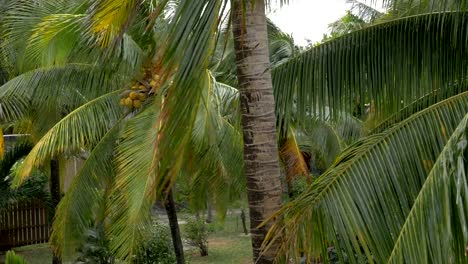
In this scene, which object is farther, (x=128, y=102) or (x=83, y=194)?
(x=128, y=102)

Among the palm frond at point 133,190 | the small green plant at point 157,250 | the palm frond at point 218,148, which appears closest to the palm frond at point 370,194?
the palm frond at point 133,190

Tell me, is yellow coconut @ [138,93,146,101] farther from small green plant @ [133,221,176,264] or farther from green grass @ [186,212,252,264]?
green grass @ [186,212,252,264]

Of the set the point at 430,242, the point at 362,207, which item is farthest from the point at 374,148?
the point at 430,242

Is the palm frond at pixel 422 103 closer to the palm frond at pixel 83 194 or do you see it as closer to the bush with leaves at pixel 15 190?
the palm frond at pixel 83 194

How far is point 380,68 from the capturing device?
5211 mm

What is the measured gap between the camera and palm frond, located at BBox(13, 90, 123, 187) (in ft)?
23.7

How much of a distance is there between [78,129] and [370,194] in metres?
4.51

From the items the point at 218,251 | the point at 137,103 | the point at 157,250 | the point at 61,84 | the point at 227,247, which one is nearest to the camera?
the point at 137,103

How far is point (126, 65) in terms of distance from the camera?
8.12 metres

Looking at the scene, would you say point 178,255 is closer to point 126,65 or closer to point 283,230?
point 126,65

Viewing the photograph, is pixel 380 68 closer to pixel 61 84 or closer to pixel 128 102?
pixel 128 102

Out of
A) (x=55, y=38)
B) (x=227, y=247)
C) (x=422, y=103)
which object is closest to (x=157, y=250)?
(x=227, y=247)

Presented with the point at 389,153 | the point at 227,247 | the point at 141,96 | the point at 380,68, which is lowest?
the point at 227,247

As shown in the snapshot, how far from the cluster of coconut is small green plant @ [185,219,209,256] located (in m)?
7.98
